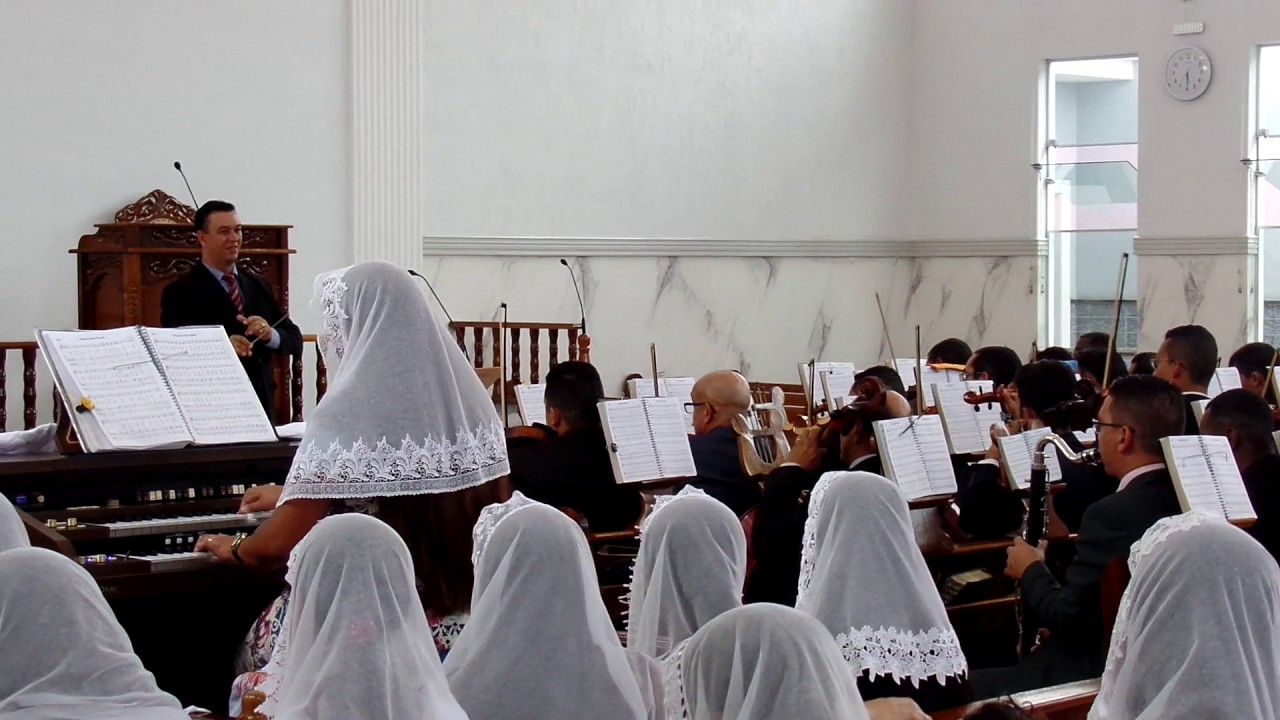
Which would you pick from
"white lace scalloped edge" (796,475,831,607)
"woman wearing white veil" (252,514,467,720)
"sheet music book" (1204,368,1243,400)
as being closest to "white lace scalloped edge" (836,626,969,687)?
"white lace scalloped edge" (796,475,831,607)

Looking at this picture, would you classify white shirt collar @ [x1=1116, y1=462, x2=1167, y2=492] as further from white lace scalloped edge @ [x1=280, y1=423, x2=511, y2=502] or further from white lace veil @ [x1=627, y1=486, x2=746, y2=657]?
white lace scalloped edge @ [x1=280, y1=423, x2=511, y2=502]

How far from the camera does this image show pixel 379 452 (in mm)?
3717

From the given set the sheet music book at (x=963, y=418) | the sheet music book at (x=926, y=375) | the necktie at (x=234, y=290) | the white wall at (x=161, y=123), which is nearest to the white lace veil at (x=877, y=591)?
the sheet music book at (x=963, y=418)

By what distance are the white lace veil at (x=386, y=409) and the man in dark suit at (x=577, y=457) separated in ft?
6.82

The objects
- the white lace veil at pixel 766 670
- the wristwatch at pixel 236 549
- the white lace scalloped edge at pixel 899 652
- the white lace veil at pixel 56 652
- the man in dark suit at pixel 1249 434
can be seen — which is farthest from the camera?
the man in dark suit at pixel 1249 434

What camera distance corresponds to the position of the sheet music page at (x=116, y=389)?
180 inches

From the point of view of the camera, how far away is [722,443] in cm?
611

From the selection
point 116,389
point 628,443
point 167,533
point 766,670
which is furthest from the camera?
point 628,443

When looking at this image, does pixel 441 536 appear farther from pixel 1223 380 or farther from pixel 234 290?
pixel 1223 380

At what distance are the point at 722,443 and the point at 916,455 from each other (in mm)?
891

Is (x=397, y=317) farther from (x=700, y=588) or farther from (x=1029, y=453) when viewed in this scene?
(x=1029, y=453)

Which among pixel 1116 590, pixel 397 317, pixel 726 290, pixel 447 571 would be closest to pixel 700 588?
pixel 447 571

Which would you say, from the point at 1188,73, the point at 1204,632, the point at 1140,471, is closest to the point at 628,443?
the point at 1140,471

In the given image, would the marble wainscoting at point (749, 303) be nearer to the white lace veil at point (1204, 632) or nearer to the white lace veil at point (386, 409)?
the white lace veil at point (386, 409)
